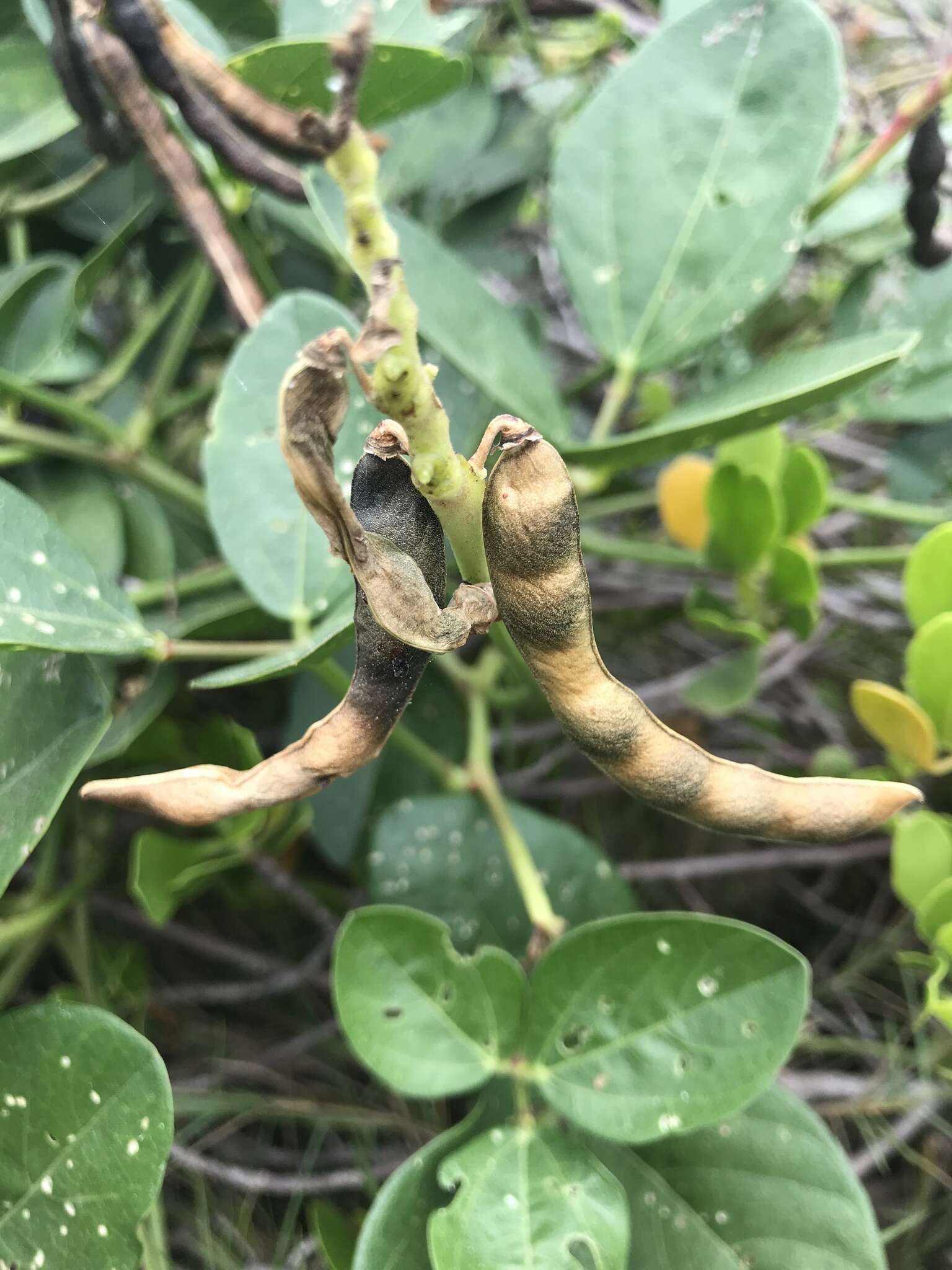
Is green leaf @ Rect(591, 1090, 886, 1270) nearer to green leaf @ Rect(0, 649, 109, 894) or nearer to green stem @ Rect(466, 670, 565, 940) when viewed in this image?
green stem @ Rect(466, 670, 565, 940)

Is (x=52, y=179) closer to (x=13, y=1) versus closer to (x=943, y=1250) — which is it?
(x=13, y=1)

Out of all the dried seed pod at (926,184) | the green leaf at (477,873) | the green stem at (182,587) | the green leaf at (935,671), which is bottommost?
the green leaf at (477,873)

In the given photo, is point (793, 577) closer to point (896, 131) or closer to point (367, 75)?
point (896, 131)

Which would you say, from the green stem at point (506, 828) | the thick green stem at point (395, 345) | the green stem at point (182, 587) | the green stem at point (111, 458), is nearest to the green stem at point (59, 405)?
the green stem at point (111, 458)

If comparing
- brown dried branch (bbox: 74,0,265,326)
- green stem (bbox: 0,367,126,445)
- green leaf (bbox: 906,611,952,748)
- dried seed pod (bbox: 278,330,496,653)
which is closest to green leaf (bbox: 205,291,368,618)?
brown dried branch (bbox: 74,0,265,326)

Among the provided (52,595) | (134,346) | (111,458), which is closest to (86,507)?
(111,458)

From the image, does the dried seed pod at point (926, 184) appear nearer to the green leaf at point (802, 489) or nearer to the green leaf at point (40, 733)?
the green leaf at point (802, 489)
